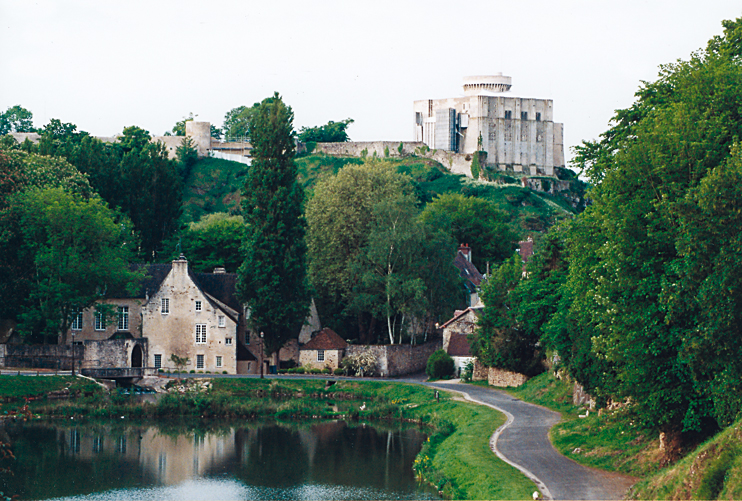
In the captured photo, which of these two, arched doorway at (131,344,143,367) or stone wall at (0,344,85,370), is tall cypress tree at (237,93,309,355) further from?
stone wall at (0,344,85,370)

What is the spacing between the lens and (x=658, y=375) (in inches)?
994

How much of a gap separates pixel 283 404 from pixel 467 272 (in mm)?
33748

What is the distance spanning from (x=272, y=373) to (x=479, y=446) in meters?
29.2

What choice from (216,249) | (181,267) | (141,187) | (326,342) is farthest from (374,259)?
(141,187)

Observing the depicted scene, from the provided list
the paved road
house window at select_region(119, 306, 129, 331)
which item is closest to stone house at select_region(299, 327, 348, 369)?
house window at select_region(119, 306, 129, 331)

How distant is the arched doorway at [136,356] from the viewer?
6021 cm

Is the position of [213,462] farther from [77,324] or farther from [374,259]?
[77,324]

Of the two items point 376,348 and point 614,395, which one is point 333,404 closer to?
point 376,348

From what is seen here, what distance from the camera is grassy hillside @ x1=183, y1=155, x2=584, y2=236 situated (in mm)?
122812

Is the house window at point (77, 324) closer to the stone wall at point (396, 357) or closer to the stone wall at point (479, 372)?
the stone wall at point (396, 357)

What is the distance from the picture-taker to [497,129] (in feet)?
454

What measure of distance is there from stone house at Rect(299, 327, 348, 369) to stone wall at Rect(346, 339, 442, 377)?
2.35 ft

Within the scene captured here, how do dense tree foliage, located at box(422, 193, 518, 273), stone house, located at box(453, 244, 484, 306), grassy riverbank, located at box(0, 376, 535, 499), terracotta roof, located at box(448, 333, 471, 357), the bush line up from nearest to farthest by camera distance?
grassy riverbank, located at box(0, 376, 535, 499) < the bush < terracotta roof, located at box(448, 333, 471, 357) < stone house, located at box(453, 244, 484, 306) < dense tree foliage, located at box(422, 193, 518, 273)

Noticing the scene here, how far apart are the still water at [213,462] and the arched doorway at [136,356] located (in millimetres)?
15183
